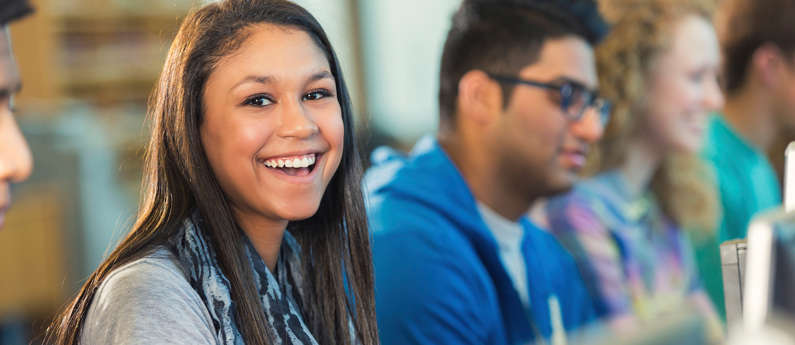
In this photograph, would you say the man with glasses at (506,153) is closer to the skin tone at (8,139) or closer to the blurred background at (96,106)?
the blurred background at (96,106)

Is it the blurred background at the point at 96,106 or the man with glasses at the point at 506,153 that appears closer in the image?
the man with glasses at the point at 506,153

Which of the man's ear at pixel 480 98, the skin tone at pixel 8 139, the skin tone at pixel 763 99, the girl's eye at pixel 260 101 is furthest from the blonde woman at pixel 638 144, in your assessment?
the skin tone at pixel 8 139

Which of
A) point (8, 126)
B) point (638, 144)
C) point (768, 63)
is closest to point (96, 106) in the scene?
point (638, 144)

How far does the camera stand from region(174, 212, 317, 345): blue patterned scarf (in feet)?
3.73

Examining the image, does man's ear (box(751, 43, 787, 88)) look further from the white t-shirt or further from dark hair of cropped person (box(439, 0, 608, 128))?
the white t-shirt

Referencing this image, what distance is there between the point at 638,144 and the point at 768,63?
609 mm

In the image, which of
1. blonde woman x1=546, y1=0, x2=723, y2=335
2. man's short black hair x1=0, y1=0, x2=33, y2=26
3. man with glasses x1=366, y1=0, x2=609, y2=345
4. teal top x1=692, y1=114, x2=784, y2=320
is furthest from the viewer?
teal top x1=692, y1=114, x2=784, y2=320

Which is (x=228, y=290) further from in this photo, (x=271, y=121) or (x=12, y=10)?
(x=12, y=10)

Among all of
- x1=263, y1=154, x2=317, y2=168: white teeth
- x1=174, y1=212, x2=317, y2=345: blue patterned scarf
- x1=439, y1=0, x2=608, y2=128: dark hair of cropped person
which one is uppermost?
x1=439, y1=0, x2=608, y2=128: dark hair of cropped person

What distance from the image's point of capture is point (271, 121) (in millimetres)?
1209

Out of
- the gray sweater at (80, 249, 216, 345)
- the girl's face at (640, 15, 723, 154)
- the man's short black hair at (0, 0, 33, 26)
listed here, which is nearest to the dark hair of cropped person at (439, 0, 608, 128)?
the girl's face at (640, 15, 723, 154)

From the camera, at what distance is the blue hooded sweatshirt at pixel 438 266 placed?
1748 mm

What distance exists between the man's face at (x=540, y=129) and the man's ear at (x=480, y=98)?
0.11 feet

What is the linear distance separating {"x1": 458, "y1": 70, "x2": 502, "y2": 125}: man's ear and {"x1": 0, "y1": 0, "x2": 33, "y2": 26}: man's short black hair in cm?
140
